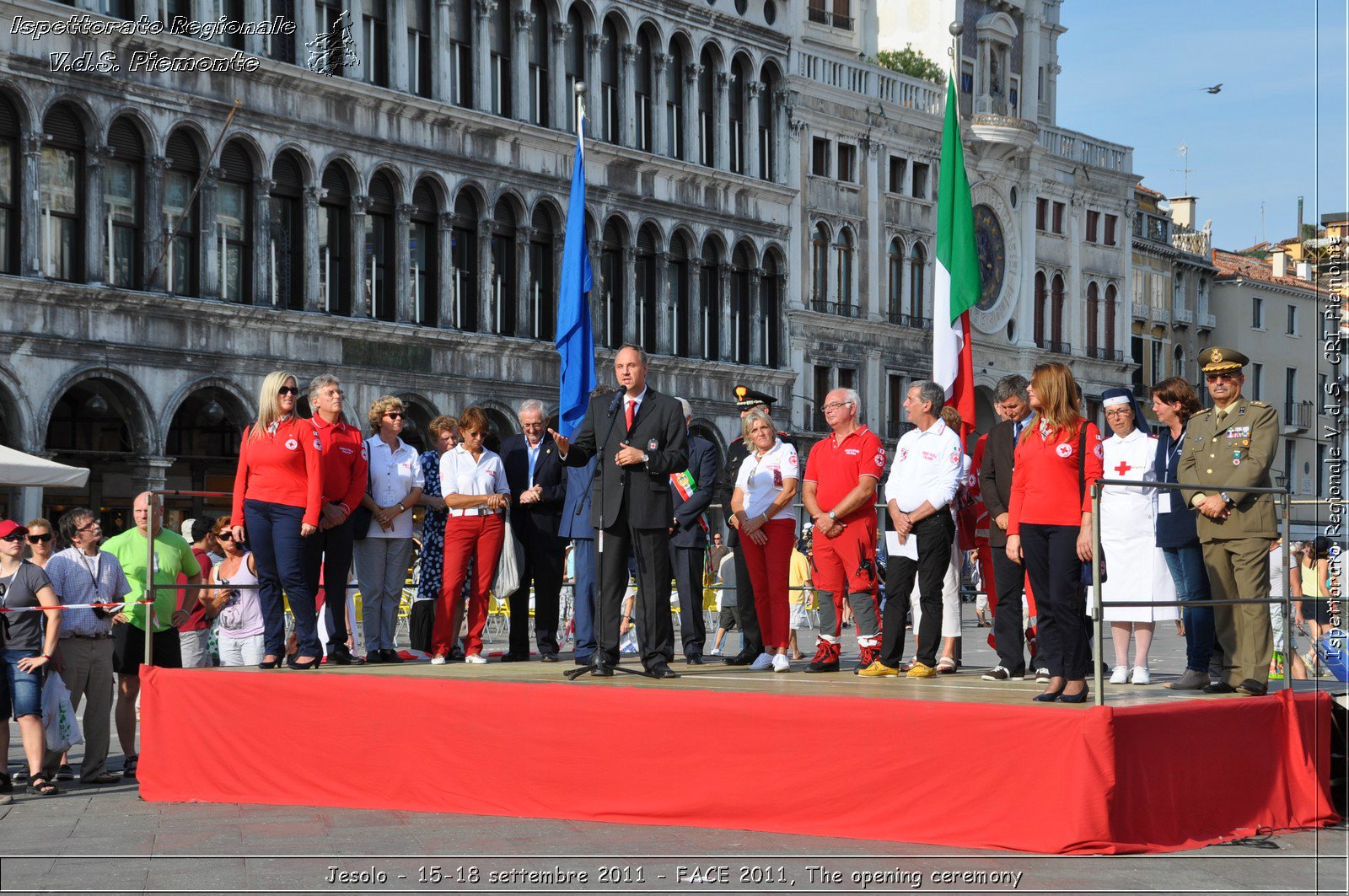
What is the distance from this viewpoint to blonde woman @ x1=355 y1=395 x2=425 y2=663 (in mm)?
12852

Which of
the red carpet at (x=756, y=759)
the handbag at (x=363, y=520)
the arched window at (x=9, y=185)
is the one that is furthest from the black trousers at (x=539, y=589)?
the arched window at (x=9, y=185)

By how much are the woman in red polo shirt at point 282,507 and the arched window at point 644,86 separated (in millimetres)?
29094

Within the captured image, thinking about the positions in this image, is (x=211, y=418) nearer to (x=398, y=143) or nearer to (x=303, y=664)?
(x=398, y=143)

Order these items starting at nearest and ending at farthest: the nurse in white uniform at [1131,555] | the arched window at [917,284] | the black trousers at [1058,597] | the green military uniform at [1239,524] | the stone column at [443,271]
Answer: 1. the black trousers at [1058,597]
2. the green military uniform at [1239,524]
3. the nurse in white uniform at [1131,555]
4. the stone column at [443,271]
5. the arched window at [917,284]

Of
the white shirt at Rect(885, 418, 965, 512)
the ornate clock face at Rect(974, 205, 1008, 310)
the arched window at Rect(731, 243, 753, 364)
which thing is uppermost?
the ornate clock face at Rect(974, 205, 1008, 310)

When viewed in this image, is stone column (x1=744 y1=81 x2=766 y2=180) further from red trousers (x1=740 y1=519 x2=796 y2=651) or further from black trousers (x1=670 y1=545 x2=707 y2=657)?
red trousers (x1=740 y1=519 x2=796 y2=651)

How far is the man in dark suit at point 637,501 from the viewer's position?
36.8 feet

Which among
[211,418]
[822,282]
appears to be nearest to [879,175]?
[822,282]

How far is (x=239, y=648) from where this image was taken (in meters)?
13.8

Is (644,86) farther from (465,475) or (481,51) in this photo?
(465,475)

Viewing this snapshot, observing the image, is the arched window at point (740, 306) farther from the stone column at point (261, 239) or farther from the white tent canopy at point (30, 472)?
the white tent canopy at point (30, 472)

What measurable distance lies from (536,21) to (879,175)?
1382cm

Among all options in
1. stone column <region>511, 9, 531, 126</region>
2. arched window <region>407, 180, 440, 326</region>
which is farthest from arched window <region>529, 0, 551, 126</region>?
arched window <region>407, 180, 440, 326</region>

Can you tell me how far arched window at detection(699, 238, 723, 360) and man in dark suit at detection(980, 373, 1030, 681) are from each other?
30.5 meters
